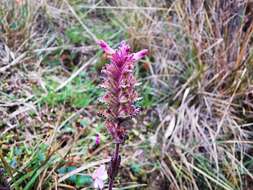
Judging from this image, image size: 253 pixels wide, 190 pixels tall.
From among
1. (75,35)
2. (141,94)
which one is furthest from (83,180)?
(75,35)

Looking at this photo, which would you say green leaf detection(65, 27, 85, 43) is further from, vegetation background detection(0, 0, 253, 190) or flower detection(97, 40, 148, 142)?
A: flower detection(97, 40, 148, 142)

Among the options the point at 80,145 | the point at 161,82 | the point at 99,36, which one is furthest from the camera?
the point at 99,36

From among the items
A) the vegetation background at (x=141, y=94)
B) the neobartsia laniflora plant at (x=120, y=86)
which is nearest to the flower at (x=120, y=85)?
the neobartsia laniflora plant at (x=120, y=86)

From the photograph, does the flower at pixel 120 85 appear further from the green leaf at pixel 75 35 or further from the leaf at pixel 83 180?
the green leaf at pixel 75 35

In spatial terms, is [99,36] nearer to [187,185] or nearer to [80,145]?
[80,145]

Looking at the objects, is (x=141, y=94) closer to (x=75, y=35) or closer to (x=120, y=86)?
(x=75, y=35)

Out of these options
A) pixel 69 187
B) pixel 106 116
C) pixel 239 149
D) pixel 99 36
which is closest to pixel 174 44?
pixel 99 36

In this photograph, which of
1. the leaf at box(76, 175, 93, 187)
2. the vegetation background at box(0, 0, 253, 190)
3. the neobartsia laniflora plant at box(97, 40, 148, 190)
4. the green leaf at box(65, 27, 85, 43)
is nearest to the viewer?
the neobartsia laniflora plant at box(97, 40, 148, 190)

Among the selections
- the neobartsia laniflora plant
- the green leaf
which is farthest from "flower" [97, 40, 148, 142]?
the green leaf
